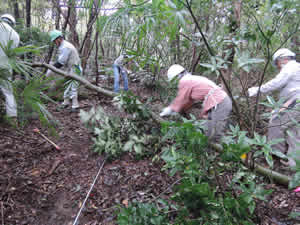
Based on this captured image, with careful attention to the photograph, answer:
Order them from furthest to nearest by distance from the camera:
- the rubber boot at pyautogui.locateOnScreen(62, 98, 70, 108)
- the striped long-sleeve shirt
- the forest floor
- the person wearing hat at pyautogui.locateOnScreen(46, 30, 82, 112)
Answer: the rubber boot at pyautogui.locateOnScreen(62, 98, 70, 108), the person wearing hat at pyautogui.locateOnScreen(46, 30, 82, 112), the striped long-sleeve shirt, the forest floor

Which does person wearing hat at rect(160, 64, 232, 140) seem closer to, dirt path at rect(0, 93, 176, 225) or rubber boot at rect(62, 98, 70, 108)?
dirt path at rect(0, 93, 176, 225)

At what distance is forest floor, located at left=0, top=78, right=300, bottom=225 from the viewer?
1.97m

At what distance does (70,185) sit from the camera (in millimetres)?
2457

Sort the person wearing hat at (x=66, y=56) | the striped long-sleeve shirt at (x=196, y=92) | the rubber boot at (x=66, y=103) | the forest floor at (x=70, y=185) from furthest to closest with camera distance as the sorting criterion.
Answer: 1. the rubber boot at (x=66, y=103)
2. the person wearing hat at (x=66, y=56)
3. the striped long-sleeve shirt at (x=196, y=92)
4. the forest floor at (x=70, y=185)

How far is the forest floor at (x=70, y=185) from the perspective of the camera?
77.6 inches

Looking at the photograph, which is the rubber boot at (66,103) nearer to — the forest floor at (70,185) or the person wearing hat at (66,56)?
the person wearing hat at (66,56)

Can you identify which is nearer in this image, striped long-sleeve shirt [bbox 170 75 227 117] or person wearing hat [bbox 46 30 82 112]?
striped long-sleeve shirt [bbox 170 75 227 117]

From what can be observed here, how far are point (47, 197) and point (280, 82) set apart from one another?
10.7 feet

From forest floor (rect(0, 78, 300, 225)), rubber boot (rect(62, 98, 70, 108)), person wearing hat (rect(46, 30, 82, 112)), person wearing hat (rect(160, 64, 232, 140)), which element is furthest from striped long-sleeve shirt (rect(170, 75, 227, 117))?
rubber boot (rect(62, 98, 70, 108))

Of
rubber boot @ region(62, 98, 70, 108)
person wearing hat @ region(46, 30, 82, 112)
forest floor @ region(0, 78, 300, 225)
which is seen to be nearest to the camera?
forest floor @ region(0, 78, 300, 225)

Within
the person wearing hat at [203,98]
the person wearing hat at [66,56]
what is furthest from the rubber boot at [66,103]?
the person wearing hat at [203,98]

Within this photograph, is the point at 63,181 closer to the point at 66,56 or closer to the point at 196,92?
the point at 196,92

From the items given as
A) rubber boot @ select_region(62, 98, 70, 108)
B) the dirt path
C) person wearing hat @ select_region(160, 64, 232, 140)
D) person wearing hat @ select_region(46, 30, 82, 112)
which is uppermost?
person wearing hat @ select_region(46, 30, 82, 112)

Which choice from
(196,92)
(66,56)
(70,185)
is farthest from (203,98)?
(66,56)
